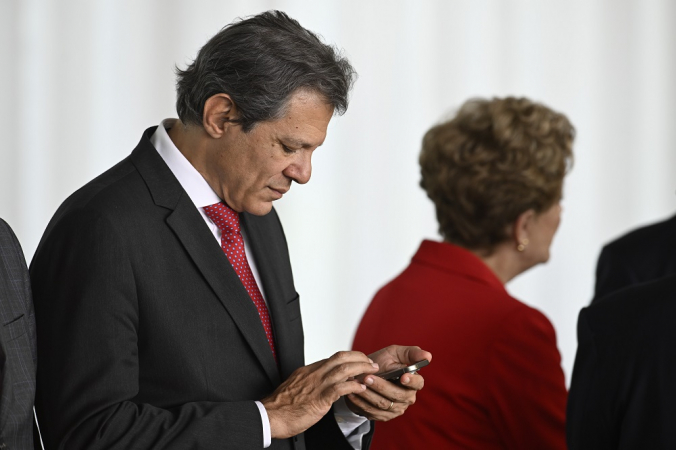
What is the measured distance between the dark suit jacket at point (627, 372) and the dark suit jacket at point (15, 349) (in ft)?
3.19

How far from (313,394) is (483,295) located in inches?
23.8

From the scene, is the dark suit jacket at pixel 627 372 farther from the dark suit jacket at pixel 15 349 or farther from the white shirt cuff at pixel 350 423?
the dark suit jacket at pixel 15 349

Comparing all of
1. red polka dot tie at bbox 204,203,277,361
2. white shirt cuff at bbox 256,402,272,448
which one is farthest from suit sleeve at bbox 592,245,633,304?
white shirt cuff at bbox 256,402,272,448

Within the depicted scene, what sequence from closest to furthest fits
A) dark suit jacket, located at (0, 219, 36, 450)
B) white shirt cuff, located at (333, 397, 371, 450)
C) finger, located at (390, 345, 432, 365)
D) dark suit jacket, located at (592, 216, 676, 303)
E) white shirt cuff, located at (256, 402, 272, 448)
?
dark suit jacket, located at (0, 219, 36, 450), white shirt cuff, located at (256, 402, 272, 448), finger, located at (390, 345, 432, 365), white shirt cuff, located at (333, 397, 371, 450), dark suit jacket, located at (592, 216, 676, 303)

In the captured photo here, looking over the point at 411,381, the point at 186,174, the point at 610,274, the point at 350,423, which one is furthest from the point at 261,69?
the point at 610,274

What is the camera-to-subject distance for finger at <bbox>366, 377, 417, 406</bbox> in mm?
Result: 1493

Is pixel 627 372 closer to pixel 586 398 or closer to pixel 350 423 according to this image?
pixel 586 398

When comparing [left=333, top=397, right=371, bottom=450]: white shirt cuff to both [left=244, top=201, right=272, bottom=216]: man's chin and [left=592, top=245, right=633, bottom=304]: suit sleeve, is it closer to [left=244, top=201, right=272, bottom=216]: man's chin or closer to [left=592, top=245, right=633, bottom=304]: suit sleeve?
[left=244, top=201, right=272, bottom=216]: man's chin

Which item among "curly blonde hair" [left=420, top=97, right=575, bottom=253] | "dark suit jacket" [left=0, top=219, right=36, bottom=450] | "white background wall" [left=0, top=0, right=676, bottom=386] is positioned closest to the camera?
"dark suit jacket" [left=0, top=219, right=36, bottom=450]

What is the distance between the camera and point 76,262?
4.37 feet

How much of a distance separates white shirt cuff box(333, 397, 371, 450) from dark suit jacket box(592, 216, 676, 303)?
1034 millimetres

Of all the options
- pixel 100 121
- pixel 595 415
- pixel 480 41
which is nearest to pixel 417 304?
pixel 595 415

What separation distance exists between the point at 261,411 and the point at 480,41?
2878 mm

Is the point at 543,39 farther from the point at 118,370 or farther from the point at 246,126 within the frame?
the point at 118,370
